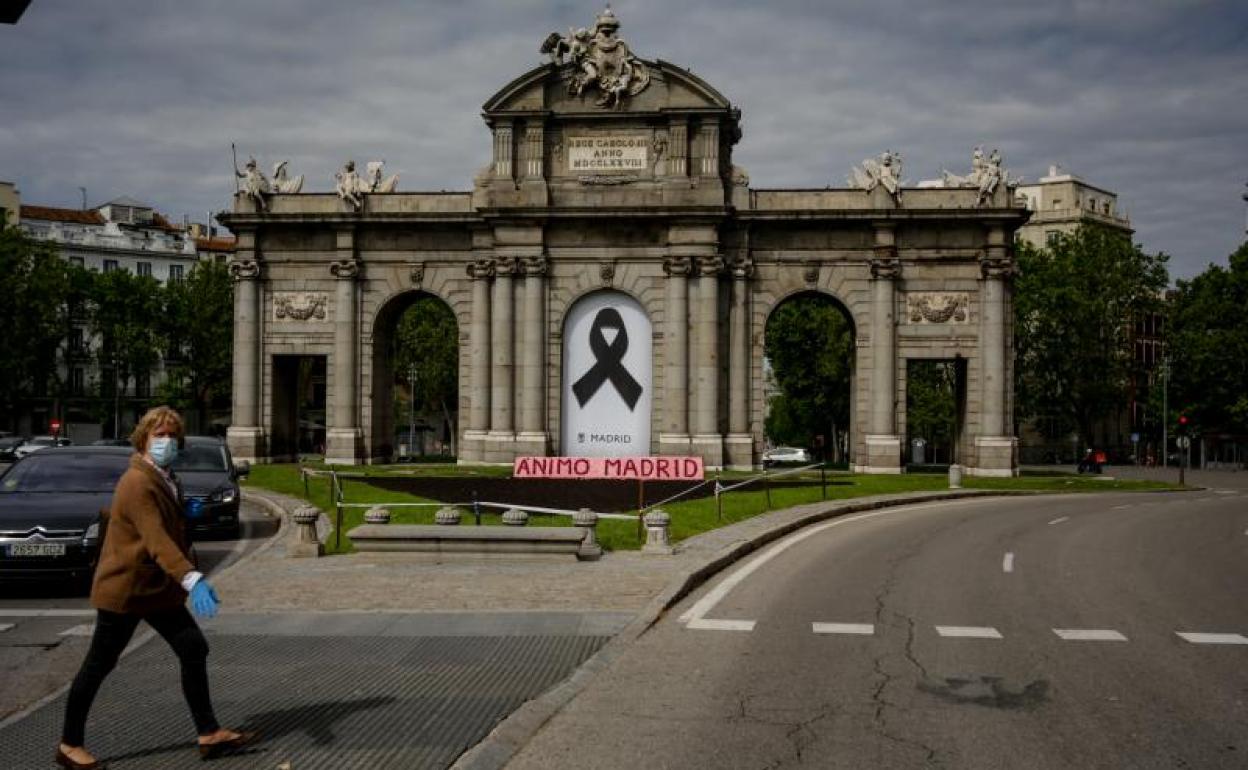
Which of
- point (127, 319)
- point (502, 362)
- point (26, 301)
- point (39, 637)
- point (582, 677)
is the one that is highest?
point (26, 301)

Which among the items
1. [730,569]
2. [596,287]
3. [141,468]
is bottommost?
[730,569]

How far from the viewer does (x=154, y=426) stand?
7535 mm

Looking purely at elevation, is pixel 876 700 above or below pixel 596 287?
below

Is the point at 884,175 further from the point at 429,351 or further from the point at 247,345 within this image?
the point at 429,351

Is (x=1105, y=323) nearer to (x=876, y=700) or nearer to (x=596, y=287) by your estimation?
(x=596, y=287)

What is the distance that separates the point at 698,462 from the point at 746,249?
53.7 feet

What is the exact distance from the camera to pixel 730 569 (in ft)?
55.4

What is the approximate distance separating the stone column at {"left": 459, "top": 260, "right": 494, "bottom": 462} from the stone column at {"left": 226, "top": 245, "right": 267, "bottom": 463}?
28.5 ft

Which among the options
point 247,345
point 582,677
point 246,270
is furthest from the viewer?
point 247,345

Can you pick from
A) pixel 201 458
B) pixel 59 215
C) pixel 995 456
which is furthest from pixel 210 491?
pixel 59 215

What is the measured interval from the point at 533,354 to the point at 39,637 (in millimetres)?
34475

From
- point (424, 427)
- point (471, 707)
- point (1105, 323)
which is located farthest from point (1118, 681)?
point (424, 427)

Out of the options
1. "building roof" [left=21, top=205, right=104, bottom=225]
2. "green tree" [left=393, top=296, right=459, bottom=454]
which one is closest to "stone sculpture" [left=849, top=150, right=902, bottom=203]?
"green tree" [left=393, top=296, right=459, bottom=454]

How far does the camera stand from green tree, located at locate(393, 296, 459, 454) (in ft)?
294
